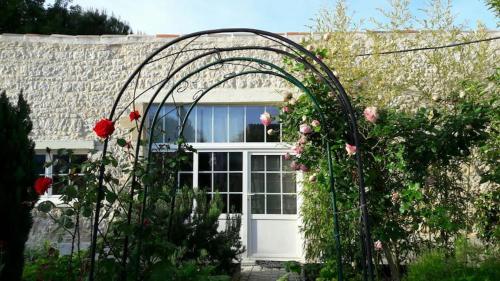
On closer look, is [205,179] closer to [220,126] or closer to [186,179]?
[186,179]

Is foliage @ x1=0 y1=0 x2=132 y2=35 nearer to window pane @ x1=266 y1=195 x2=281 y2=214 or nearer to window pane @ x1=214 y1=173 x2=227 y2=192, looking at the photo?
window pane @ x1=214 y1=173 x2=227 y2=192

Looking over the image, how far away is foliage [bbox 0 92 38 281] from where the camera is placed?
3248 mm

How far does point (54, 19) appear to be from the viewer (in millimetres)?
12703

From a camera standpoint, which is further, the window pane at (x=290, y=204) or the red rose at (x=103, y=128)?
the window pane at (x=290, y=204)

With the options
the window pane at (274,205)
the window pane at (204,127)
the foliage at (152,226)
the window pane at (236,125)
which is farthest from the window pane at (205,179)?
the foliage at (152,226)

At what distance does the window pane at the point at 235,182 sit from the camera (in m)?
6.84

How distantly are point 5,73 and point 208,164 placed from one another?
3574 mm

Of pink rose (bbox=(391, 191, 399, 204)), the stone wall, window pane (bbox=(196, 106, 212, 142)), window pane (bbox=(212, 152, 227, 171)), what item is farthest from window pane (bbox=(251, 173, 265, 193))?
pink rose (bbox=(391, 191, 399, 204))

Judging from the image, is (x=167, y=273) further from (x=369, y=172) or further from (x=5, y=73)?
(x=5, y=73)

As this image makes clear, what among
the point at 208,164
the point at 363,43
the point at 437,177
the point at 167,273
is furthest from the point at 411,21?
the point at 167,273

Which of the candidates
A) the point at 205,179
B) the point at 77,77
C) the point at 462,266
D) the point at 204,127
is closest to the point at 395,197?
the point at 462,266

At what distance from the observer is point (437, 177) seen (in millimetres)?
4691

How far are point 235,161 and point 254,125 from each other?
2.09ft

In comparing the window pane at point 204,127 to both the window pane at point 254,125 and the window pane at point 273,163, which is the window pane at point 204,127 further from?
the window pane at point 273,163
